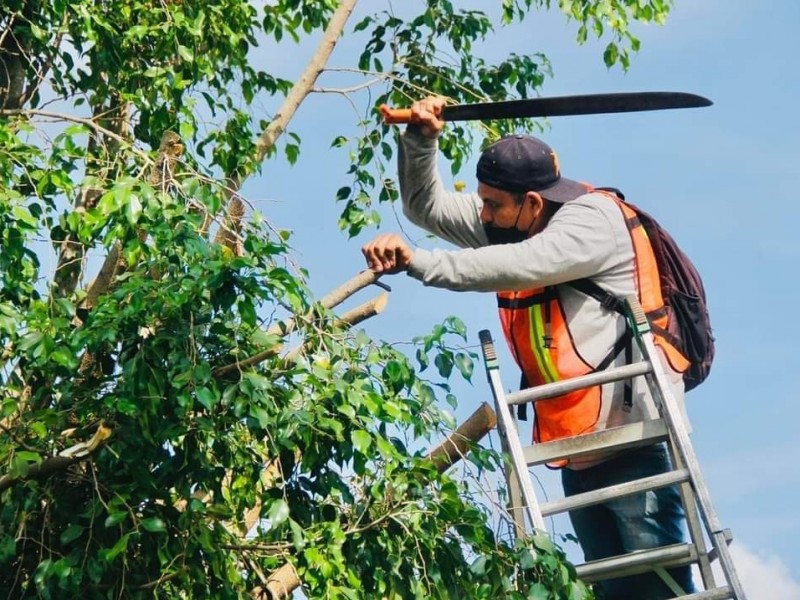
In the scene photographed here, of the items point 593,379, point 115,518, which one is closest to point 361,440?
point 593,379

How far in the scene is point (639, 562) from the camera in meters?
3.81

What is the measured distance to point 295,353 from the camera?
4.43 metres

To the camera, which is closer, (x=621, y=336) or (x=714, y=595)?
(x=714, y=595)

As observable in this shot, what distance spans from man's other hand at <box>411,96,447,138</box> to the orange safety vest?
1.90 ft

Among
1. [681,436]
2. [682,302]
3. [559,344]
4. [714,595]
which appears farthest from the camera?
[682,302]

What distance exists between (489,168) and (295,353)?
883 millimetres

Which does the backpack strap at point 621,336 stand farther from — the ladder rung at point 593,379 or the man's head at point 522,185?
the man's head at point 522,185

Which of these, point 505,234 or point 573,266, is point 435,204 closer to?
point 505,234

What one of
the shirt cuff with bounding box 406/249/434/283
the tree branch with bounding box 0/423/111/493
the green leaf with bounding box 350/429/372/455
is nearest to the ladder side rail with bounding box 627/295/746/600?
the shirt cuff with bounding box 406/249/434/283

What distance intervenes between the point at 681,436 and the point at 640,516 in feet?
0.98

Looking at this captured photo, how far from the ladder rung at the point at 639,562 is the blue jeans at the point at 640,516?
0.07 metres

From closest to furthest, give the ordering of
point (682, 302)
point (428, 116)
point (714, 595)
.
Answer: point (714, 595) < point (682, 302) < point (428, 116)

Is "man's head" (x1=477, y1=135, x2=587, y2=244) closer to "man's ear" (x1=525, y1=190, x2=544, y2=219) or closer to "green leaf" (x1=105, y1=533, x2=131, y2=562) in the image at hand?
"man's ear" (x1=525, y1=190, x2=544, y2=219)

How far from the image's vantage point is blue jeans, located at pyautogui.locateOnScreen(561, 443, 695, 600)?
3.92 meters
